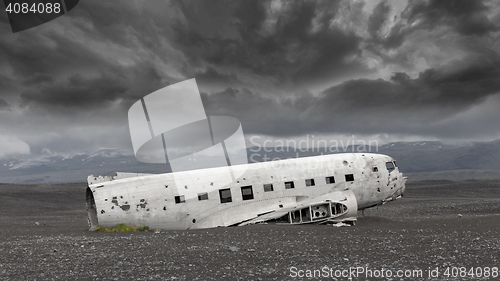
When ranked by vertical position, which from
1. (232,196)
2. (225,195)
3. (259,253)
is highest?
(225,195)

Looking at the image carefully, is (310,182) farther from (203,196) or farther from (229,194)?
(203,196)

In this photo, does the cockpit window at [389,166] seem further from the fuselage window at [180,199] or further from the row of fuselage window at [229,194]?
the fuselage window at [180,199]

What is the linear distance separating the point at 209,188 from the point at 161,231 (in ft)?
13.2

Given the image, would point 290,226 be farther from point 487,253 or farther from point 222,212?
point 487,253

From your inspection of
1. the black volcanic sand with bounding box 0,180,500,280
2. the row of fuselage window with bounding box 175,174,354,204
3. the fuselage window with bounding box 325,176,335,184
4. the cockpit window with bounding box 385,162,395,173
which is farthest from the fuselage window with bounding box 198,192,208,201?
the cockpit window with bounding box 385,162,395,173

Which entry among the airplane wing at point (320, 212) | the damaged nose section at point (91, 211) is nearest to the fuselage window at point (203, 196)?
the airplane wing at point (320, 212)

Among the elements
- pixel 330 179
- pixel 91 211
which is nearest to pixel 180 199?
pixel 91 211

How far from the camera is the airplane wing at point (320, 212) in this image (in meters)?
20.4

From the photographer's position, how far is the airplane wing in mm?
20438

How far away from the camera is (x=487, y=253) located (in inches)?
500

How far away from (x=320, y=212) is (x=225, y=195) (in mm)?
6394

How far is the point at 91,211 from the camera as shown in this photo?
2114cm

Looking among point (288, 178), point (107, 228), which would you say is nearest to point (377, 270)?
point (288, 178)

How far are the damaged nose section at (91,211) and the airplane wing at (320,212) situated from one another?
392 inches
